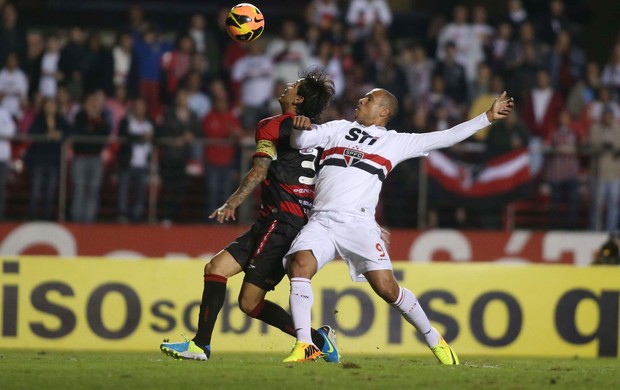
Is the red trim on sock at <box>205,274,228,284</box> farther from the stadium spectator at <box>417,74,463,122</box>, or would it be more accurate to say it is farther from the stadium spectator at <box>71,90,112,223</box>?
the stadium spectator at <box>417,74,463,122</box>

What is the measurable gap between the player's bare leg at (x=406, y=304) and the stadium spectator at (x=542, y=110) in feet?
28.0

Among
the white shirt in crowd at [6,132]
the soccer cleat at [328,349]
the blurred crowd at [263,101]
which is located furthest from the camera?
the blurred crowd at [263,101]

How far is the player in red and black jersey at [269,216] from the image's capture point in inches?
374

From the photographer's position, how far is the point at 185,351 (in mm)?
9422

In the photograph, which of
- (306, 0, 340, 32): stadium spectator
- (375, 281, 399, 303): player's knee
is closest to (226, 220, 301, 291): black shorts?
(375, 281, 399, 303): player's knee

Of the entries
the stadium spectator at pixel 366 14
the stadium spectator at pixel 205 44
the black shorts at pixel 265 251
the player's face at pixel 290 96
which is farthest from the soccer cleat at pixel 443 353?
the stadium spectator at pixel 366 14

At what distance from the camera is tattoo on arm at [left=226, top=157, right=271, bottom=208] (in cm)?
938

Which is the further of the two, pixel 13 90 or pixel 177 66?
pixel 177 66

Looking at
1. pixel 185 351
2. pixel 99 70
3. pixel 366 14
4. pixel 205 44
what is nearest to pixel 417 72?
pixel 366 14

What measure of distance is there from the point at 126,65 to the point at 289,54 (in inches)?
98.6

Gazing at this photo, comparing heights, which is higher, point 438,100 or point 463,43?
point 463,43

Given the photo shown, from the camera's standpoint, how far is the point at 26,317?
1295cm

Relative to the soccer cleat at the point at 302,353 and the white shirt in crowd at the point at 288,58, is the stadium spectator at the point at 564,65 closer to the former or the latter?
the white shirt in crowd at the point at 288,58

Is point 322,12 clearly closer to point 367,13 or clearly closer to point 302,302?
point 367,13
